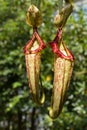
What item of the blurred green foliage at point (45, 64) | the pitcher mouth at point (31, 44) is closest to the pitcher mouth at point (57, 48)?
the pitcher mouth at point (31, 44)

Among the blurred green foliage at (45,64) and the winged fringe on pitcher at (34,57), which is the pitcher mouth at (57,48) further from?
the blurred green foliage at (45,64)

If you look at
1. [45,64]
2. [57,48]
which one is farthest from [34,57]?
[45,64]

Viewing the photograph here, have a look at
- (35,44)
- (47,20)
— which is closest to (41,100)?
(35,44)

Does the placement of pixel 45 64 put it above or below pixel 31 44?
below

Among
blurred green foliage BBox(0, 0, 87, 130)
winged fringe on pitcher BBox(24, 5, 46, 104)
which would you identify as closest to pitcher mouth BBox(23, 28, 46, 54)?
winged fringe on pitcher BBox(24, 5, 46, 104)

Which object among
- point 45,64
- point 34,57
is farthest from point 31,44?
point 45,64

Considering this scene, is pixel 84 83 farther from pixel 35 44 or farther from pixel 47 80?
pixel 35 44

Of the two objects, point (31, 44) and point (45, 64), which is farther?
point (45, 64)

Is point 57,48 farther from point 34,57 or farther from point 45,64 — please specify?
point 45,64
